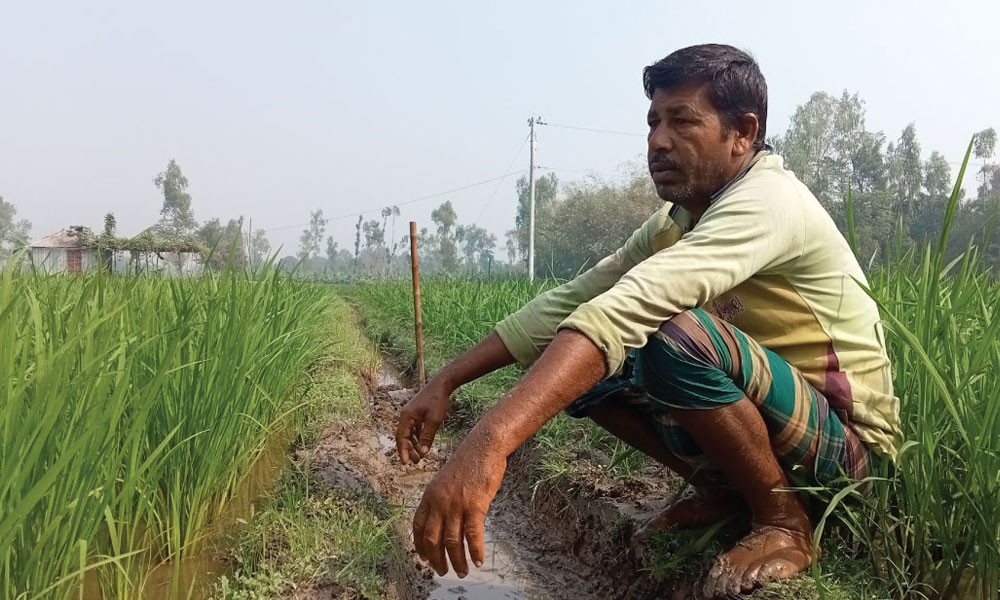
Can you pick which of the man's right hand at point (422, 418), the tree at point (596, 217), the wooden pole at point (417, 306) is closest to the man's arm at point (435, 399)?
the man's right hand at point (422, 418)

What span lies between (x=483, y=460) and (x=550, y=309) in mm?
727

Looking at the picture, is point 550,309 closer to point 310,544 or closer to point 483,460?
point 483,460

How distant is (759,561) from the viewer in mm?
1396

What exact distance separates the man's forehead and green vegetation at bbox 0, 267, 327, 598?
1202 millimetres

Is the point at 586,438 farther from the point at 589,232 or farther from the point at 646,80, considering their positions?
the point at 589,232

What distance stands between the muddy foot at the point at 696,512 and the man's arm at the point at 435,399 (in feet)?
2.15

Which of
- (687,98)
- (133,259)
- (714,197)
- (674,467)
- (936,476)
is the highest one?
(687,98)

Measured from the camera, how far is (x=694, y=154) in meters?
1.47

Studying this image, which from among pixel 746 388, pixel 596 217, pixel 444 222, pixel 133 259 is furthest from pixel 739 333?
pixel 444 222

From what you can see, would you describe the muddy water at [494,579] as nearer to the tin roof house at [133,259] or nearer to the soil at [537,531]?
the soil at [537,531]

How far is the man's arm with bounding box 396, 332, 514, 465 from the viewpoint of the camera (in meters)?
1.55

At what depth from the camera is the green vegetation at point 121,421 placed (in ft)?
3.01

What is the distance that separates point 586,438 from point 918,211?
125 feet

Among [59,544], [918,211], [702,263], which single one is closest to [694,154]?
[702,263]
